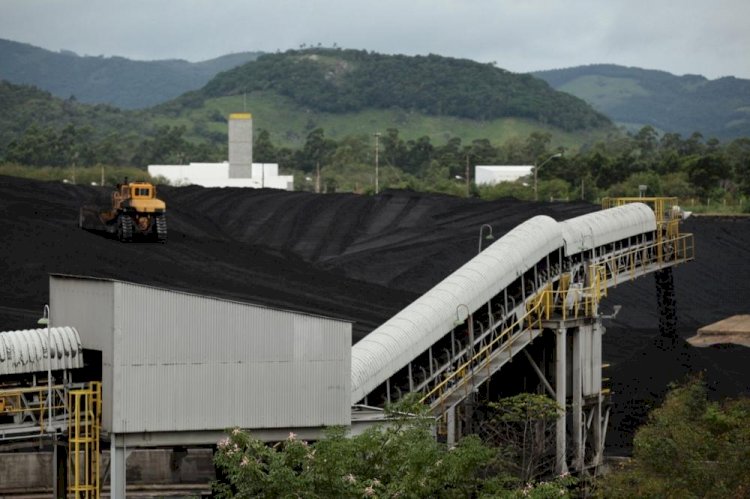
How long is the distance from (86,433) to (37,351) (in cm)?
212

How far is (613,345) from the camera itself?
64.4m

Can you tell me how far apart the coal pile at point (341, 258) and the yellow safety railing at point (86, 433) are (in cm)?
2271

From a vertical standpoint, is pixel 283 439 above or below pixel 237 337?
below

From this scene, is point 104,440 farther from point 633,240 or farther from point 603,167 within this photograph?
point 603,167

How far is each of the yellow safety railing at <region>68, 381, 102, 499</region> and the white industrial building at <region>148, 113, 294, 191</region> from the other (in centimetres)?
11453

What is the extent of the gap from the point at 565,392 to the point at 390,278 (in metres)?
31.8

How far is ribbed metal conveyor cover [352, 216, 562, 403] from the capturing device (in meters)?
37.8

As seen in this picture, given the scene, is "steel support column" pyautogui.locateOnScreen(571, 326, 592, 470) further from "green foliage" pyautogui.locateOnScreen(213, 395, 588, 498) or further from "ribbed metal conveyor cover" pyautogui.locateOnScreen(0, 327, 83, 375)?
"ribbed metal conveyor cover" pyautogui.locateOnScreen(0, 327, 83, 375)

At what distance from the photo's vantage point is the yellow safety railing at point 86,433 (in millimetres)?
30531

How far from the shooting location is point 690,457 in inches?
1374

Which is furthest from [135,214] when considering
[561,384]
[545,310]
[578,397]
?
[561,384]

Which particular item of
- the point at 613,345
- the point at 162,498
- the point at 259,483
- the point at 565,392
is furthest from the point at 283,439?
the point at 613,345

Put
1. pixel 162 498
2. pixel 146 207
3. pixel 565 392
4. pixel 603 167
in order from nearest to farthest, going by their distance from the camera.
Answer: pixel 162 498 → pixel 565 392 → pixel 146 207 → pixel 603 167

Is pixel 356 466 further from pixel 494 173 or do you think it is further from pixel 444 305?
pixel 494 173
